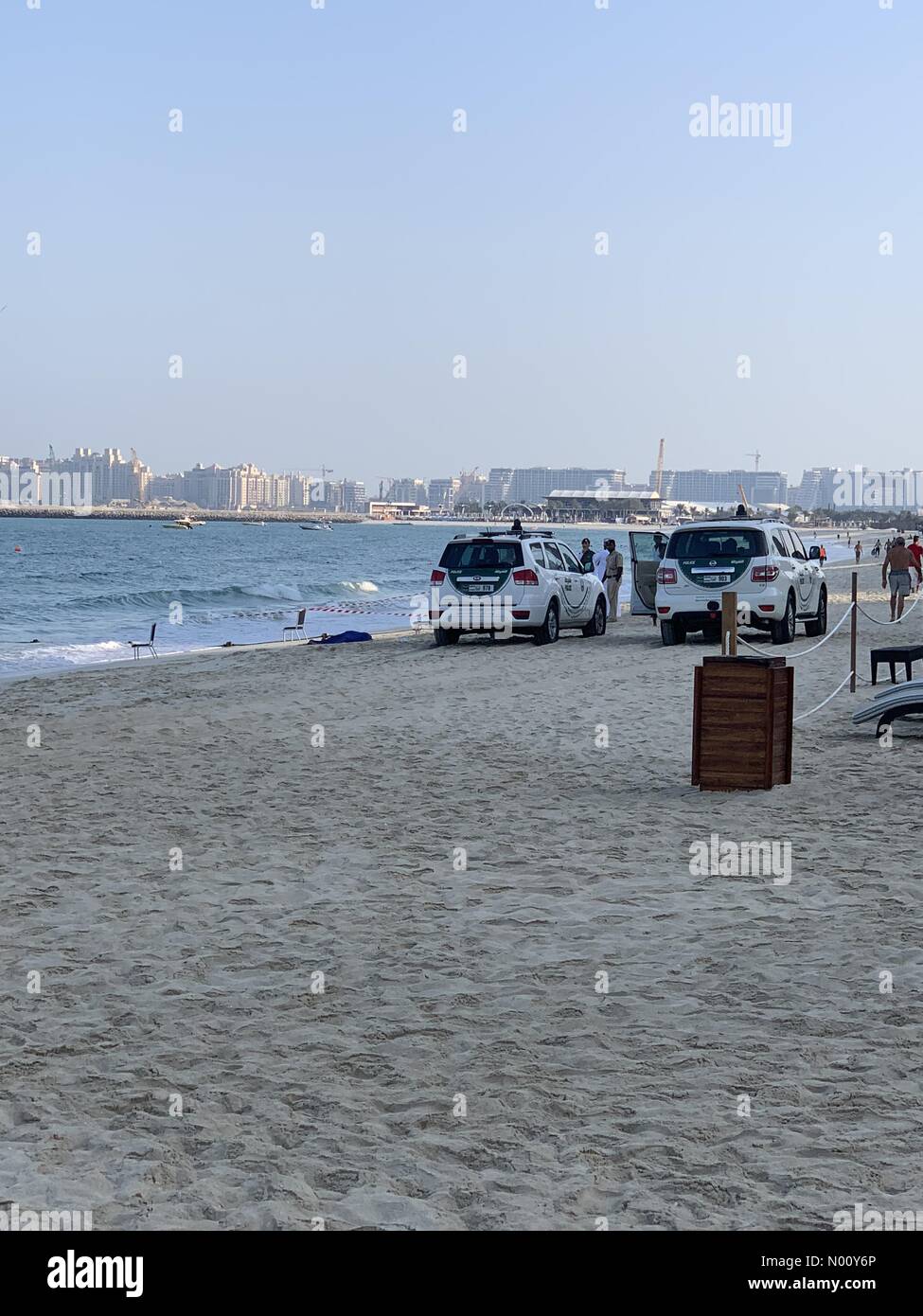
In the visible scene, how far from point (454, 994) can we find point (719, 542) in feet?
51.7

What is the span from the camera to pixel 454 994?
583 centimetres

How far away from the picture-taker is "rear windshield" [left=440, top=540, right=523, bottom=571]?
70.7 ft

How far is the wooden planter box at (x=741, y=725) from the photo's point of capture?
10.2 meters

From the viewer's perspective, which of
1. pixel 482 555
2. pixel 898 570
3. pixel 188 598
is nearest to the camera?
pixel 482 555

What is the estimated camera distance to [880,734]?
12625mm

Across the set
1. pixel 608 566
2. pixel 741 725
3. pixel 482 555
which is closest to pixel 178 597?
pixel 608 566

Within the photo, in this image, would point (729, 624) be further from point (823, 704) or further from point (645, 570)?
point (645, 570)

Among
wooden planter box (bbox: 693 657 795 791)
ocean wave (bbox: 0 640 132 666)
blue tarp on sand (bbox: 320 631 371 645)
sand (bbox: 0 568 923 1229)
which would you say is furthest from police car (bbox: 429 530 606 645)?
wooden planter box (bbox: 693 657 795 791)

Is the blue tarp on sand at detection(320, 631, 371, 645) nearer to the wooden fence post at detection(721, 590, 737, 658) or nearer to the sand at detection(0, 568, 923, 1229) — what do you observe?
the sand at detection(0, 568, 923, 1229)

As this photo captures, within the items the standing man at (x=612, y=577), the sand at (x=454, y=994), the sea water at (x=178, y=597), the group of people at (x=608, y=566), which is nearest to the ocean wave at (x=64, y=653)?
the sea water at (x=178, y=597)

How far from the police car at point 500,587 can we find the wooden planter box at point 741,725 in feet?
36.3

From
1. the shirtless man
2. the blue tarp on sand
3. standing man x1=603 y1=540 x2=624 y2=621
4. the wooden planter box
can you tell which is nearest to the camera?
the wooden planter box
